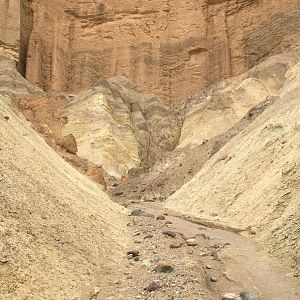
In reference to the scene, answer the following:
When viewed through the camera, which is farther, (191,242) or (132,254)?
(191,242)

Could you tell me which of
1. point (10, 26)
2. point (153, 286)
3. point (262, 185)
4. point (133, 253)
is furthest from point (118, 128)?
point (153, 286)

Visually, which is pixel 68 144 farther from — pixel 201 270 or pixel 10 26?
pixel 10 26

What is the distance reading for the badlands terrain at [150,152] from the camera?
282 inches

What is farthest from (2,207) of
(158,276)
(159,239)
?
(159,239)

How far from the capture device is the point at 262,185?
12.2m

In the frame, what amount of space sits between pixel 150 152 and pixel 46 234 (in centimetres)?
2611

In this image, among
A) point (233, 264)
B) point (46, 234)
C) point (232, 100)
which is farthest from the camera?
point (232, 100)

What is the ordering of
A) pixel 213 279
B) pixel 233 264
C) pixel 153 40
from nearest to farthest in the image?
1. pixel 213 279
2. pixel 233 264
3. pixel 153 40

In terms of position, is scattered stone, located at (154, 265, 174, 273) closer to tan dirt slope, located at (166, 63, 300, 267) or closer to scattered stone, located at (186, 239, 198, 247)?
scattered stone, located at (186, 239, 198, 247)

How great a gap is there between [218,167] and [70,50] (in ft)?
108

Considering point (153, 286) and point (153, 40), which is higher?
point (153, 286)

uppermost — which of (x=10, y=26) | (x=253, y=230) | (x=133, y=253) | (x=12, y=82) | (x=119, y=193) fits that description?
(x=133, y=253)

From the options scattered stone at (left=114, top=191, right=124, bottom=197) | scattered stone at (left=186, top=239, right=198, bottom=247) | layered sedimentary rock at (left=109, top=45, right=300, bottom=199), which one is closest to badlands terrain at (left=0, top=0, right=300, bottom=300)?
scattered stone at (left=186, top=239, right=198, bottom=247)

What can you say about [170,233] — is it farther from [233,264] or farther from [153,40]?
[153,40]
